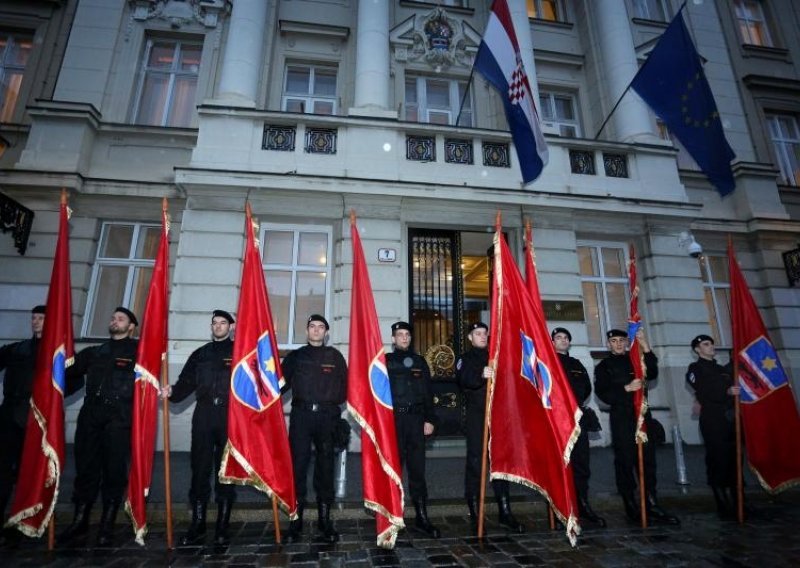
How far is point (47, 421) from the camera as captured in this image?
12.4 ft

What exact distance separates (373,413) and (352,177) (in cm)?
508

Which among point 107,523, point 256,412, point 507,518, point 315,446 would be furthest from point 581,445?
point 107,523

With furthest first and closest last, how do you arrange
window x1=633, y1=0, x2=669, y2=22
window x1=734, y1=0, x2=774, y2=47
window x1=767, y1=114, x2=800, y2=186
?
window x1=734, y1=0, x2=774, y2=47 < window x1=633, y1=0, x2=669, y2=22 < window x1=767, y1=114, x2=800, y2=186

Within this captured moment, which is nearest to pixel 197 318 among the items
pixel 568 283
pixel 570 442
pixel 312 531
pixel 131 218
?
pixel 131 218

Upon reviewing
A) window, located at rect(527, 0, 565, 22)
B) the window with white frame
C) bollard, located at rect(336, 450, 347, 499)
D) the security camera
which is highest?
window, located at rect(527, 0, 565, 22)

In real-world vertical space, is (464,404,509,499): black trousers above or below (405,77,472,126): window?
below

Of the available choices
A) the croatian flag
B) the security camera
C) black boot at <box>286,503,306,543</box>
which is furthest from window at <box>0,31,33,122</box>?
the security camera

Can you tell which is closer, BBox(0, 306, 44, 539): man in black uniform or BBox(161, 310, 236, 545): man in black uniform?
BBox(161, 310, 236, 545): man in black uniform

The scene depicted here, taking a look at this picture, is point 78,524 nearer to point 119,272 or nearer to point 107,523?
point 107,523

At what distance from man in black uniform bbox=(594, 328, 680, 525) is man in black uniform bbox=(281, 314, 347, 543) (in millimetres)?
3210

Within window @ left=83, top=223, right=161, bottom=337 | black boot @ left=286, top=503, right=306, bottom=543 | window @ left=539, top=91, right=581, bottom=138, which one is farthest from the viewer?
window @ left=539, top=91, right=581, bottom=138

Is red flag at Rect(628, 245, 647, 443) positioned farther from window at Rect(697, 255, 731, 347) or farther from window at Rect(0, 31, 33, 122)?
window at Rect(0, 31, 33, 122)

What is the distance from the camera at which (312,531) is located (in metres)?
3.90

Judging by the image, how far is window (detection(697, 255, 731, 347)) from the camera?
9.45 m
